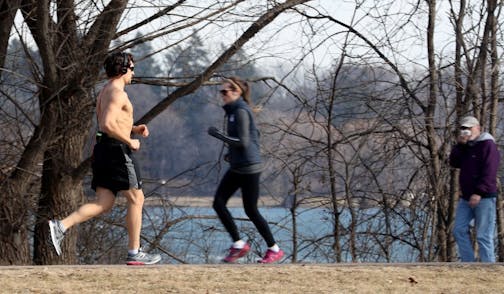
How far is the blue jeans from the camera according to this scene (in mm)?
9531

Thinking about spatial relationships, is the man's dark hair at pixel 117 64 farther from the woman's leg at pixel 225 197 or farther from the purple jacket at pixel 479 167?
the purple jacket at pixel 479 167

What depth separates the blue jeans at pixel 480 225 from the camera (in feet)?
31.3

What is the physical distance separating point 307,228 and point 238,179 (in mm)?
8737

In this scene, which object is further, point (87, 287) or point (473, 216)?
point (473, 216)

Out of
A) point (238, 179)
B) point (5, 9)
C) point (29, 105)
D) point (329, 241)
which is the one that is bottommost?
point (329, 241)

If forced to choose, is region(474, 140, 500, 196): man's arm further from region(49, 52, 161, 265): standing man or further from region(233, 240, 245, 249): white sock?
region(49, 52, 161, 265): standing man

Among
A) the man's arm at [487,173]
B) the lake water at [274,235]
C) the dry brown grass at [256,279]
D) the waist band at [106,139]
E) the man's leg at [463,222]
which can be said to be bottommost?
the lake water at [274,235]

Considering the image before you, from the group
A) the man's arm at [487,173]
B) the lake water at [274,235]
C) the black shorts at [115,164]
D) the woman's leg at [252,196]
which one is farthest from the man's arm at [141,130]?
A: the lake water at [274,235]

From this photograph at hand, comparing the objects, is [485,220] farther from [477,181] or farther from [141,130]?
[141,130]

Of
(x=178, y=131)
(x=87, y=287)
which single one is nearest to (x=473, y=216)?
(x=87, y=287)

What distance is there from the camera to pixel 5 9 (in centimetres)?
1402

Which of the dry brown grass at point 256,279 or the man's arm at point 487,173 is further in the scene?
the man's arm at point 487,173

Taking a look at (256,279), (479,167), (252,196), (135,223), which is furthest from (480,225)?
(135,223)

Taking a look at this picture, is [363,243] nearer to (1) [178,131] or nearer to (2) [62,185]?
(2) [62,185]
